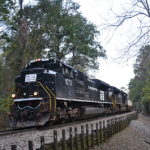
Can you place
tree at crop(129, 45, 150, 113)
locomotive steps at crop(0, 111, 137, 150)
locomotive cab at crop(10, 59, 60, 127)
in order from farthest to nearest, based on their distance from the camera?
1. tree at crop(129, 45, 150, 113)
2. locomotive cab at crop(10, 59, 60, 127)
3. locomotive steps at crop(0, 111, 137, 150)

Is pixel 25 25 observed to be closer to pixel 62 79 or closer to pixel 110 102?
pixel 62 79

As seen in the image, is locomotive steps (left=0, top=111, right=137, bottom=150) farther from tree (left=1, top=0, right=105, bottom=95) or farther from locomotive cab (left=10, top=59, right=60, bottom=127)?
tree (left=1, top=0, right=105, bottom=95)

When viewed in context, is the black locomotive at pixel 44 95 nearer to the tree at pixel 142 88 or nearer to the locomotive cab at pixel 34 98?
the locomotive cab at pixel 34 98

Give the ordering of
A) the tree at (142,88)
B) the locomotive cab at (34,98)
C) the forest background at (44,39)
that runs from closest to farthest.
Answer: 1. the locomotive cab at (34,98)
2. the forest background at (44,39)
3. the tree at (142,88)

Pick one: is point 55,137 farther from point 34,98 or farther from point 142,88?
point 142,88

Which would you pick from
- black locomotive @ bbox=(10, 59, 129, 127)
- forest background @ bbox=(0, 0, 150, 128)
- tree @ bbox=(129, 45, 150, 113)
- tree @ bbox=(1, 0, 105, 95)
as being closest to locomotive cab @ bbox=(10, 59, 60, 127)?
black locomotive @ bbox=(10, 59, 129, 127)

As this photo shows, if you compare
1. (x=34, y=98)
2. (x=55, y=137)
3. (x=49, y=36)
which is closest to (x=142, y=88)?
(x=49, y=36)

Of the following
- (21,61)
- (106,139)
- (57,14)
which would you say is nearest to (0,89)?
(21,61)

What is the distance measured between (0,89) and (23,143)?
2174 cm

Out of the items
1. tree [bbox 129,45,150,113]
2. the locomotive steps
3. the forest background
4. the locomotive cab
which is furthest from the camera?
tree [bbox 129,45,150,113]

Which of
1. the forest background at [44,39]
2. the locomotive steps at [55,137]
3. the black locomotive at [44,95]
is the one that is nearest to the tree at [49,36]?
the forest background at [44,39]

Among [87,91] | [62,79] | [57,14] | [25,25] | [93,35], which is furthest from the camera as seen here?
[93,35]

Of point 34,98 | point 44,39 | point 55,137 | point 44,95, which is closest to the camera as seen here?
point 55,137

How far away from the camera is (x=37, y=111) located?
15320mm
